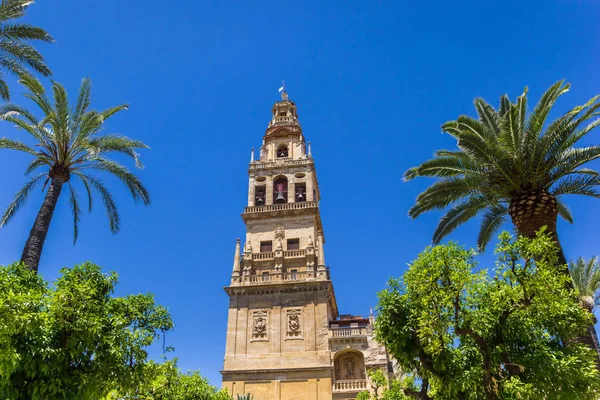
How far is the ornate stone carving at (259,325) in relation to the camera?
3525 cm

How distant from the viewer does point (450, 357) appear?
13539 mm

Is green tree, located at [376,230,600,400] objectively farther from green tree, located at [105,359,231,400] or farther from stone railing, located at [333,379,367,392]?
stone railing, located at [333,379,367,392]

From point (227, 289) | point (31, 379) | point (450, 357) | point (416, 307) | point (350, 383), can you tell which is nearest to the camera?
point (31, 379)

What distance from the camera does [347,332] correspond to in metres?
34.6

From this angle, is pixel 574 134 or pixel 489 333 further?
pixel 574 134

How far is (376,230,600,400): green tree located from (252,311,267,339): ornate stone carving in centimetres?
2166

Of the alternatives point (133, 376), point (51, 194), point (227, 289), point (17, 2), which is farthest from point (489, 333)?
point (227, 289)

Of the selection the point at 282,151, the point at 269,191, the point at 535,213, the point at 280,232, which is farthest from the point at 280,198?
the point at 535,213

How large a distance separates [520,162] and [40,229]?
54.0 feet

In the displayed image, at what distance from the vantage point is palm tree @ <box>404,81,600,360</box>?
628 inches

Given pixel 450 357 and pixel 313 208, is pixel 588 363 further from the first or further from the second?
pixel 313 208

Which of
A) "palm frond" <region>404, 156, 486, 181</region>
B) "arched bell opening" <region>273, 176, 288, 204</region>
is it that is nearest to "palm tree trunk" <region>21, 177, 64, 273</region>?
"palm frond" <region>404, 156, 486, 181</region>

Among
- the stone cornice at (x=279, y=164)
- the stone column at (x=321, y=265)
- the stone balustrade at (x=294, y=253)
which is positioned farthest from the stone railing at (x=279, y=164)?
the stone balustrade at (x=294, y=253)

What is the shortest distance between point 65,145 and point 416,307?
1422cm
